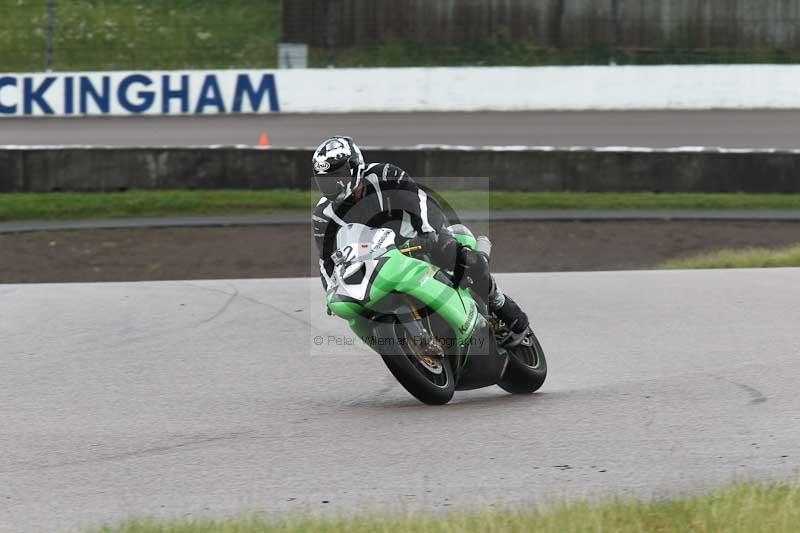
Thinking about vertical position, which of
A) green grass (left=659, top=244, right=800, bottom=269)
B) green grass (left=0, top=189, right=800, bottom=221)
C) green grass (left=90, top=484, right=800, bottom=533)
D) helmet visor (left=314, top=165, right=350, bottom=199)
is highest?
helmet visor (left=314, top=165, right=350, bottom=199)

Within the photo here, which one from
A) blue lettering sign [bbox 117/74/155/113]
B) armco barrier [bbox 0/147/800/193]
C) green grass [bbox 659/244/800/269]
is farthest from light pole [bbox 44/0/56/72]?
green grass [bbox 659/244/800/269]

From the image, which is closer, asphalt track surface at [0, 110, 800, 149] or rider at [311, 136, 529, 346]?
rider at [311, 136, 529, 346]

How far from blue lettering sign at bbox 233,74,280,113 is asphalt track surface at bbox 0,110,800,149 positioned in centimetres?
51

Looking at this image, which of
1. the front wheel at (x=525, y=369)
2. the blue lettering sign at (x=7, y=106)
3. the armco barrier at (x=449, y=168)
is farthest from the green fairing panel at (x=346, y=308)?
the blue lettering sign at (x=7, y=106)

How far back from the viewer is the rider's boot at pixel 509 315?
630cm

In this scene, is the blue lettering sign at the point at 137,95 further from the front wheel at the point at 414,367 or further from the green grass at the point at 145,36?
the front wheel at the point at 414,367

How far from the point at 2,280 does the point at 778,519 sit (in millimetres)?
11220

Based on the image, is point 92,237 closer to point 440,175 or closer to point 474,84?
point 440,175

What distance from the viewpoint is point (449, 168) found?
17.1 meters

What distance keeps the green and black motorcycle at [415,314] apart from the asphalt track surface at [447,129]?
1481 centimetres

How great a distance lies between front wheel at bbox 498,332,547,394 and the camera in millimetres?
6504

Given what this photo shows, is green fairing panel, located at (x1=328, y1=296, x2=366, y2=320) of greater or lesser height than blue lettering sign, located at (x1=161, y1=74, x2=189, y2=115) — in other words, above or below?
below

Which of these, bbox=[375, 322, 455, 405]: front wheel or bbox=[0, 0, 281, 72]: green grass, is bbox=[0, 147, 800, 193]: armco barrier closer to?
bbox=[0, 0, 281, 72]: green grass

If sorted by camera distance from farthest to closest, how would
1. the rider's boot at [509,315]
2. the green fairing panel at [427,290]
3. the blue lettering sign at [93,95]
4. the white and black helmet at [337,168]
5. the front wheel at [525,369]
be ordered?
the blue lettering sign at [93,95] → the front wheel at [525,369] → the rider's boot at [509,315] → the white and black helmet at [337,168] → the green fairing panel at [427,290]
